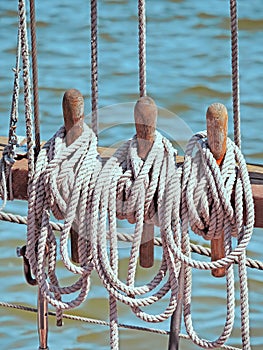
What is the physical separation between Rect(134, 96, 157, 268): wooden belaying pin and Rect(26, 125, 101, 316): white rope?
69mm

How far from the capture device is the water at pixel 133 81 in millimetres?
3088

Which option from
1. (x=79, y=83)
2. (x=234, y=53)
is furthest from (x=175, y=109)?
(x=234, y=53)

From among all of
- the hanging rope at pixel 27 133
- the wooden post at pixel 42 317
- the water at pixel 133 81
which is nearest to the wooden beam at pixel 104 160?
the hanging rope at pixel 27 133

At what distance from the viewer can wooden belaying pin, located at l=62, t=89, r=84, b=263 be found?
4.83ft

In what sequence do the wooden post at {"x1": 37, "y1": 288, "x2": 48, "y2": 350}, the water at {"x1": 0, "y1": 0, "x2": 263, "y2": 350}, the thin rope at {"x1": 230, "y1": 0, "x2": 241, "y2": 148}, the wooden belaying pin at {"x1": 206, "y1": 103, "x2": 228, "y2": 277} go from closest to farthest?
the wooden belaying pin at {"x1": 206, "y1": 103, "x2": 228, "y2": 277} < the thin rope at {"x1": 230, "y1": 0, "x2": 241, "y2": 148} < the wooden post at {"x1": 37, "y1": 288, "x2": 48, "y2": 350} < the water at {"x1": 0, "y1": 0, "x2": 263, "y2": 350}

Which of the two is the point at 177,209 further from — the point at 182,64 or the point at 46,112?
the point at 182,64

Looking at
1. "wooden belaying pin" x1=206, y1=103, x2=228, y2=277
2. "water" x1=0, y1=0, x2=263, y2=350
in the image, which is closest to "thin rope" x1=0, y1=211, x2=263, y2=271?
"wooden belaying pin" x1=206, y1=103, x2=228, y2=277

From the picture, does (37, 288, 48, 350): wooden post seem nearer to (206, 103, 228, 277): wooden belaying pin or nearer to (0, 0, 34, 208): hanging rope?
(0, 0, 34, 208): hanging rope

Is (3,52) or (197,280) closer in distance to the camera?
(197,280)

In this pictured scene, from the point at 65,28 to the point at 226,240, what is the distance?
452cm

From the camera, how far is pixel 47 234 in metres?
1.48

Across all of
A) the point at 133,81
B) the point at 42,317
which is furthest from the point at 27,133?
the point at 133,81

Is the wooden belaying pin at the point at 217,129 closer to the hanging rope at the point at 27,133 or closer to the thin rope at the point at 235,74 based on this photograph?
the thin rope at the point at 235,74

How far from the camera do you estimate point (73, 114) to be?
4.84 ft
